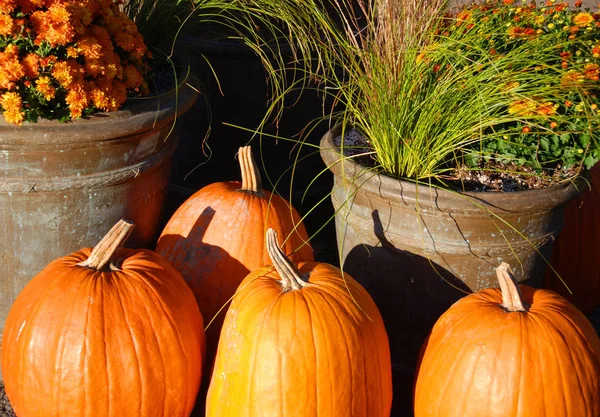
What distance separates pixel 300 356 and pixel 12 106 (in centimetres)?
128

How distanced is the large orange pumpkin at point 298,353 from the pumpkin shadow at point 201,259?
1.38ft

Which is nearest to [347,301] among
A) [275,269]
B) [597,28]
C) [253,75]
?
[275,269]

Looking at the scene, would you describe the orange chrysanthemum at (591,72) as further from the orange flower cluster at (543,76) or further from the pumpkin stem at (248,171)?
the pumpkin stem at (248,171)

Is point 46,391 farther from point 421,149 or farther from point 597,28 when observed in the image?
point 597,28

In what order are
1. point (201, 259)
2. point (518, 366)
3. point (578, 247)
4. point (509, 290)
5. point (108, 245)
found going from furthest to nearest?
1. point (578, 247)
2. point (201, 259)
3. point (108, 245)
4. point (509, 290)
5. point (518, 366)

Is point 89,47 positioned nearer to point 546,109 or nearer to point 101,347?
point 101,347

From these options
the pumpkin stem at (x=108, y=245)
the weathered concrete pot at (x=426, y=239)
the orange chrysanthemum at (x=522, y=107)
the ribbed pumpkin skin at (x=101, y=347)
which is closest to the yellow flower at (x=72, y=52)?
the pumpkin stem at (x=108, y=245)

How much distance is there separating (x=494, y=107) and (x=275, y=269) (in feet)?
3.01

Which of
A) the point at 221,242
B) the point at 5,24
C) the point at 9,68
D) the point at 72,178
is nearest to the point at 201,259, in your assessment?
the point at 221,242

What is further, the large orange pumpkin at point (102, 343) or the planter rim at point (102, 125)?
the planter rim at point (102, 125)

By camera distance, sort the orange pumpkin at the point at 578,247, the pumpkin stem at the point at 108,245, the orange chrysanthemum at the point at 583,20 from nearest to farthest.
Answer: the pumpkin stem at the point at 108,245, the orange chrysanthemum at the point at 583,20, the orange pumpkin at the point at 578,247

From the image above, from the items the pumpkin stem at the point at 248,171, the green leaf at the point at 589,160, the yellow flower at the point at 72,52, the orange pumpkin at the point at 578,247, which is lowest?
the orange pumpkin at the point at 578,247

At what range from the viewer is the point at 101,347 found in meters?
2.24

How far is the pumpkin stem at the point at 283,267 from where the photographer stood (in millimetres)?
2205
